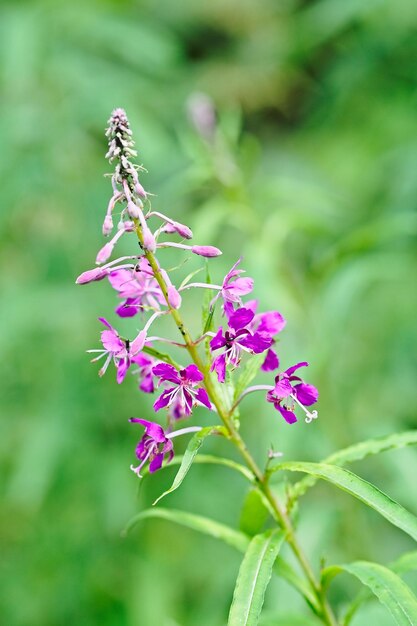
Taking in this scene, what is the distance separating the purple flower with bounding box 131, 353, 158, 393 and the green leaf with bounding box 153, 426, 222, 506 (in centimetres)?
25

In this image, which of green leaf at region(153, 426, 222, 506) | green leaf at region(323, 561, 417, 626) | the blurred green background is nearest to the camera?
green leaf at region(153, 426, 222, 506)

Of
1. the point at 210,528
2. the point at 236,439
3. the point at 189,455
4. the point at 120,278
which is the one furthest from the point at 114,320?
the point at 189,455

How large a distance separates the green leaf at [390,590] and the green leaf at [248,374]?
0.55m

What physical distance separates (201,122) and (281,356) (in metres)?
1.47

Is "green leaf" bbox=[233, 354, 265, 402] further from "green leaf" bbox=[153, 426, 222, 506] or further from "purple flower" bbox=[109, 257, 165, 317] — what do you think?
"purple flower" bbox=[109, 257, 165, 317]

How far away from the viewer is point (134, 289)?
211 centimetres

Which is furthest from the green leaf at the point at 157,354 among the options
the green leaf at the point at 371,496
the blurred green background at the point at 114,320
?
the blurred green background at the point at 114,320

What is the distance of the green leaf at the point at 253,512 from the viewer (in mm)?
2250

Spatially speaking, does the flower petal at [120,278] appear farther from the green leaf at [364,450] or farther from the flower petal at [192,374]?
the green leaf at [364,450]

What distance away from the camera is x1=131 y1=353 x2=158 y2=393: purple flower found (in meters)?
2.16

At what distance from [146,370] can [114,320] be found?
289cm

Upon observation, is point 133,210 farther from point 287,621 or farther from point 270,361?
point 287,621

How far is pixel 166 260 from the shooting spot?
17.3 ft

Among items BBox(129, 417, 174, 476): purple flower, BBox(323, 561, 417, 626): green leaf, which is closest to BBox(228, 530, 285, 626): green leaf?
BBox(323, 561, 417, 626): green leaf
